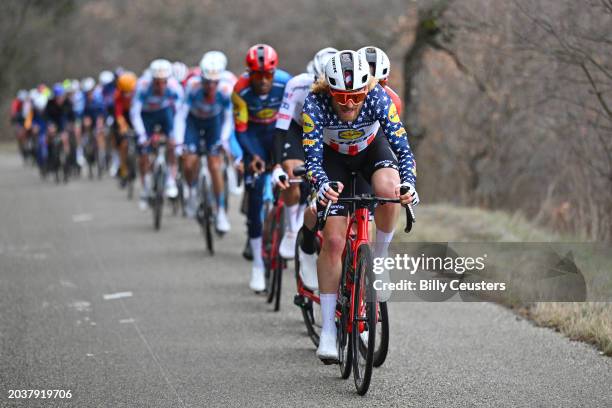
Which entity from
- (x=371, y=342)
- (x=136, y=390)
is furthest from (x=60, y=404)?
(x=371, y=342)

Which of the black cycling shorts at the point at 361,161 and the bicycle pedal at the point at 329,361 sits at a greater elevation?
the black cycling shorts at the point at 361,161

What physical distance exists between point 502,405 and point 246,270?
18.7 ft

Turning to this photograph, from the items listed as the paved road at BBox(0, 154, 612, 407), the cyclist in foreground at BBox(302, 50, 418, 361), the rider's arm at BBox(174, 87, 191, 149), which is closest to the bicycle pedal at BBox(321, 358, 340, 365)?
the cyclist in foreground at BBox(302, 50, 418, 361)

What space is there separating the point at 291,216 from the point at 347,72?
9.39 ft

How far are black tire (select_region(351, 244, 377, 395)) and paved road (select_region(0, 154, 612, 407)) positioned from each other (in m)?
0.15

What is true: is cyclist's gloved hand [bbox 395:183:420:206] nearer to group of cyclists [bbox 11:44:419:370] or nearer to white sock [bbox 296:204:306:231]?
group of cyclists [bbox 11:44:419:370]

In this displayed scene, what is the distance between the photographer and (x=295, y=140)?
29.4ft

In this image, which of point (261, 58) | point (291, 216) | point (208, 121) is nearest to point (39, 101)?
point (208, 121)

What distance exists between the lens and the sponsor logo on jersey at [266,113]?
10376 millimetres

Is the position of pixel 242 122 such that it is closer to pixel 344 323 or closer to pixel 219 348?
pixel 219 348

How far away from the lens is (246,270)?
11695mm

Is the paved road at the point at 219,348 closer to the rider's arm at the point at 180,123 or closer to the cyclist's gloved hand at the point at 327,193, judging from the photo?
the cyclist's gloved hand at the point at 327,193

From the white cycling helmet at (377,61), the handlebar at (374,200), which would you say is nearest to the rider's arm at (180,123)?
the white cycling helmet at (377,61)

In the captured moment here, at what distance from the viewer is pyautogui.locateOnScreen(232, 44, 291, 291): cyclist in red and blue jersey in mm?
9992
